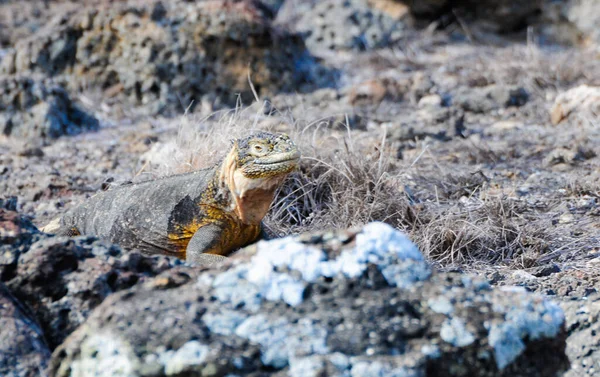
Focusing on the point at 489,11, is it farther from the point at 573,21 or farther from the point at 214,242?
the point at 214,242

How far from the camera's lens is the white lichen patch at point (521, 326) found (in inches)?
92.5

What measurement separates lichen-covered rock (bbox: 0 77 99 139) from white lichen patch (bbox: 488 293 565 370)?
23.6ft

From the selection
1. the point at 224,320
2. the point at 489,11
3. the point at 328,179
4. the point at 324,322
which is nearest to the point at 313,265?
the point at 324,322

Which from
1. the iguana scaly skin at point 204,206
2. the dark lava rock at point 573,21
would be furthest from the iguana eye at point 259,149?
the dark lava rock at point 573,21

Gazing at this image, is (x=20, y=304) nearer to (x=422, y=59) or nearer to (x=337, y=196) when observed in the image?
(x=337, y=196)

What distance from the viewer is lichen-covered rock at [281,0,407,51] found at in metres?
13.1

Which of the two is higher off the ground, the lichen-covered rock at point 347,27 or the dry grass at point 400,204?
the dry grass at point 400,204

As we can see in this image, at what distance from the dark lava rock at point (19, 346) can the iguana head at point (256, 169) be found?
1.88m

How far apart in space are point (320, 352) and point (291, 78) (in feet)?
26.7

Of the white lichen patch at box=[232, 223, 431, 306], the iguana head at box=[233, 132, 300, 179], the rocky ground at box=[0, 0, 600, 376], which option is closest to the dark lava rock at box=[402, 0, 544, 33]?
the rocky ground at box=[0, 0, 600, 376]

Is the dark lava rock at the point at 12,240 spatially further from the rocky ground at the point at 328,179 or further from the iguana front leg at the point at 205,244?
the iguana front leg at the point at 205,244

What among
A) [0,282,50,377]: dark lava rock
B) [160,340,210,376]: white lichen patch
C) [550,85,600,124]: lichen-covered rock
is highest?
[160,340,210,376]: white lichen patch

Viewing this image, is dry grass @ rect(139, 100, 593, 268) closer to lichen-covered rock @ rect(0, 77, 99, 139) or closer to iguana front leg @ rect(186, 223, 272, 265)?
iguana front leg @ rect(186, 223, 272, 265)

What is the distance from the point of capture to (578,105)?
8719 mm
